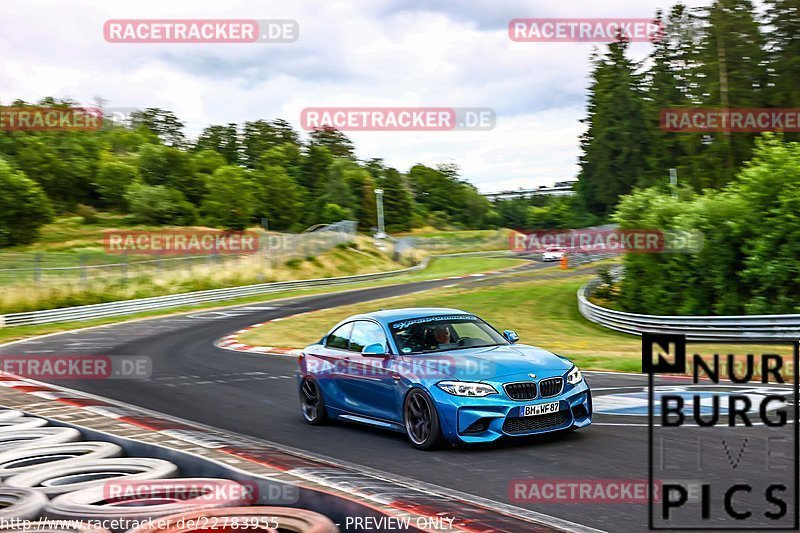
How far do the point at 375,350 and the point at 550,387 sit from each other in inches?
80.5

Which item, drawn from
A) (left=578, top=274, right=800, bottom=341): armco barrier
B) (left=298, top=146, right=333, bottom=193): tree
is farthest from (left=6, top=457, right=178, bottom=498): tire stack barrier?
(left=298, top=146, right=333, bottom=193): tree

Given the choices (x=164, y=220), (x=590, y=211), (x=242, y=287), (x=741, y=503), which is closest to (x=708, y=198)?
(x=741, y=503)

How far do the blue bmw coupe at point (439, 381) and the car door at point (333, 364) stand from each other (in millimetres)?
12

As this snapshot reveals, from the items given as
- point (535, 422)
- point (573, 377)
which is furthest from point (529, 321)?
point (535, 422)

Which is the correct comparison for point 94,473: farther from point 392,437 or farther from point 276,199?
point 276,199

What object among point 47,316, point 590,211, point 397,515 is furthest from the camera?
point 590,211

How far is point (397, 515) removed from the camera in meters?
5.34

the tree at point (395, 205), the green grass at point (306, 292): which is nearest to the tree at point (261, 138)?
the tree at point (395, 205)

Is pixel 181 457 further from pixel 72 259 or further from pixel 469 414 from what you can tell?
pixel 72 259

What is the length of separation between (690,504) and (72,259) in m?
40.3

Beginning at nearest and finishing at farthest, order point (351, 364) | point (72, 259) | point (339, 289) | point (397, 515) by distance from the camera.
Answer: point (397, 515), point (351, 364), point (72, 259), point (339, 289)

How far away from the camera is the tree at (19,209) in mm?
67875

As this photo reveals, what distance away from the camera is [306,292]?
4934 centimetres

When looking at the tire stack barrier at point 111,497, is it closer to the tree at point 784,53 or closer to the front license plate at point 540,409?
the front license plate at point 540,409
